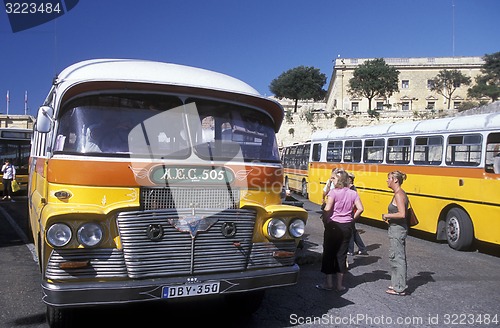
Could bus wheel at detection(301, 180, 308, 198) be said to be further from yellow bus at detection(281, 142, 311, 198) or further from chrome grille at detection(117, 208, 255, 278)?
chrome grille at detection(117, 208, 255, 278)

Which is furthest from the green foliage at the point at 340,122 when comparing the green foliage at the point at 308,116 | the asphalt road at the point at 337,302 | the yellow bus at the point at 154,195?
the yellow bus at the point at 154,195

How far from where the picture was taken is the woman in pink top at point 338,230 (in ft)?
20.7

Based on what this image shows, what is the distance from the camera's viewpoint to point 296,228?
472cm

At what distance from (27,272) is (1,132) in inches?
579

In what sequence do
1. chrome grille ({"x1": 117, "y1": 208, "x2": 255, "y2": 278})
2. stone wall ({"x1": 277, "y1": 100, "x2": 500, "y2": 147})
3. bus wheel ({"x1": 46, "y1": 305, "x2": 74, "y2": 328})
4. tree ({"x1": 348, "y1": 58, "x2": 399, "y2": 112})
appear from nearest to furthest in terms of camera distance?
chrome grille ({"x1": 117, "y1": 208, "x2": 255, "y2": 278}), bus wheel ({"x1": 46, "y1": 305, "x2": 74, "y2": 328}), stone wall ({"x1": 277, "y1": 100, "x2": 500, "y2": 147}), tree ({"x1": 348, "y1": 58, "x2": 399, "y2": 112})

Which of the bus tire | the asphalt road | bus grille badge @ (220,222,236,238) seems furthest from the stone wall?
bus grille badge @ (220,222,236,238)

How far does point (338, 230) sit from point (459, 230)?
208 inches

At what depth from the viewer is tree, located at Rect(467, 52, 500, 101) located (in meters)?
79.2

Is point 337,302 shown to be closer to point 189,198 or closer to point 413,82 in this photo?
point 189,198

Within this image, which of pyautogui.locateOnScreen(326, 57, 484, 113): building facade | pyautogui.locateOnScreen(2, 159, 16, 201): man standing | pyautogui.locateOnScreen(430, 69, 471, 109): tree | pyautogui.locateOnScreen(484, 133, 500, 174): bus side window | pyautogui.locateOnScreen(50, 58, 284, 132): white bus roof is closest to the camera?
pyautogui.locateOnScreen(50, 58, 284, 132): white bus roof

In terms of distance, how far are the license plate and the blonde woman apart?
2973mm

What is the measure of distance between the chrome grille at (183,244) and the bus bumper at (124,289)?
76 mm

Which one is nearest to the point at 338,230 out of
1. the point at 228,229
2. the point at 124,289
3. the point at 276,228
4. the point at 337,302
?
the point at 337,302

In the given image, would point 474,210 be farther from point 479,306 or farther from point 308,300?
point 308,300
